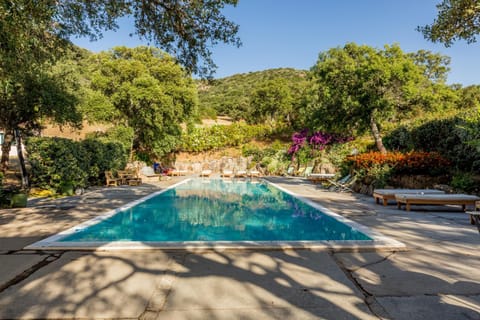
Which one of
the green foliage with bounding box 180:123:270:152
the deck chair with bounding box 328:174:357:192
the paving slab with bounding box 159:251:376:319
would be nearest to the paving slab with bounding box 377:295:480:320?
the paving slab with bounding box 159:251:376:319

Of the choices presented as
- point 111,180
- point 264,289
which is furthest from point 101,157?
point 264,289

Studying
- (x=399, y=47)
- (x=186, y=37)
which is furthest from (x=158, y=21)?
(x=399, y=47)

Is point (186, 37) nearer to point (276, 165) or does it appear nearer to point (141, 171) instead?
point (141, 171)

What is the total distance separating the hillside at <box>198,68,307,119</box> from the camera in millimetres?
43722

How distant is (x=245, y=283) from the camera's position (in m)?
3.10

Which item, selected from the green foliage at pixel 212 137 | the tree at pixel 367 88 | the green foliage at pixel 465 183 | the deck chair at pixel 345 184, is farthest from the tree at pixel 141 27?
the green foliage at pixel 212 137

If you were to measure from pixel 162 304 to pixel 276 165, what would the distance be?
21.4 meters

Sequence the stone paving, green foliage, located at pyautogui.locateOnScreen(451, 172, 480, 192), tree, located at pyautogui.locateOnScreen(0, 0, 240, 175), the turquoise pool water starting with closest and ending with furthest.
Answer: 1. the stone paving
2. the turquoise pool water
3. tree, located at pyautogui.locateOnScreen(0, 0, 240, 175)
4. green foliage, located at pyautogui.locateOnScreen(451, 172, 480, 192)

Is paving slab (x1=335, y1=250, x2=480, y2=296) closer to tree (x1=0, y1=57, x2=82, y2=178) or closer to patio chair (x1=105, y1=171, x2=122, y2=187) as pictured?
tree (x1=0, y1=57, x2=82, y2=178)

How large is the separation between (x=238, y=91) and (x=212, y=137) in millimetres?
30675

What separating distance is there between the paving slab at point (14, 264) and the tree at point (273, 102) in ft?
103

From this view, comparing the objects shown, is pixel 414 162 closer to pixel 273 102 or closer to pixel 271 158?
pixel 271 158

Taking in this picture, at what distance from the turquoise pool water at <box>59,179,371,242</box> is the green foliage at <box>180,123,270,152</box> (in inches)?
650

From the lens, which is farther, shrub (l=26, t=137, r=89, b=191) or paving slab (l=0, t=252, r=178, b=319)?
shrub (l=26, t=137, r=89, b=191)
